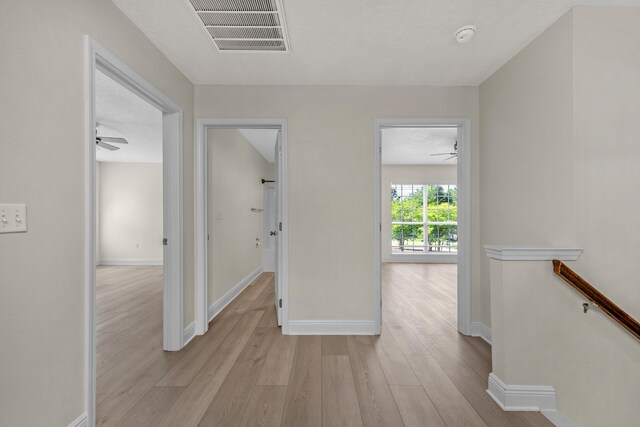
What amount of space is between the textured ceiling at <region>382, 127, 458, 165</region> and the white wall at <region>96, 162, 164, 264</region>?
564 centimetres

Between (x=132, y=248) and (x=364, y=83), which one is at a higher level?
(x=364, y=83)

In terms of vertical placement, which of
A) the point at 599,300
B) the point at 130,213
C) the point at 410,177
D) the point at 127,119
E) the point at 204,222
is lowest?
the point at 599,300

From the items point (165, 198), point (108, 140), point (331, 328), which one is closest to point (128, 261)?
point (108, 140)

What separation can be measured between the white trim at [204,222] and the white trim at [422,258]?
512 cm

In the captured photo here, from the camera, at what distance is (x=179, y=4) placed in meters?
1.80

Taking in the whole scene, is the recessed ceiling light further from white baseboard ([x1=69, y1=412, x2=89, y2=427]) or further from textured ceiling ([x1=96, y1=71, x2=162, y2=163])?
white baseboard ([x1=69, y1=412, x2=89, y2=427])

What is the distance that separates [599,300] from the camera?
1.59 m

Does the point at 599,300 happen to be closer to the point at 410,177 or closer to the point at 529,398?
the point at 529,398

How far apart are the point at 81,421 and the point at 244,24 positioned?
2.50 metres

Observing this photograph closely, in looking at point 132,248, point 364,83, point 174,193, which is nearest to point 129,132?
point 174,193

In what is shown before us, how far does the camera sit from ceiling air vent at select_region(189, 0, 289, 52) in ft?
5.89

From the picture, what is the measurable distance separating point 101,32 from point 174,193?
4.02 feet

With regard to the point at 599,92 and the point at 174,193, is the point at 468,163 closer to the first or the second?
the point at 599,92

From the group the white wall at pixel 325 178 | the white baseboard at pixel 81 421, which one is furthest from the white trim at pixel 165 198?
the white wall at pixel 325 178
